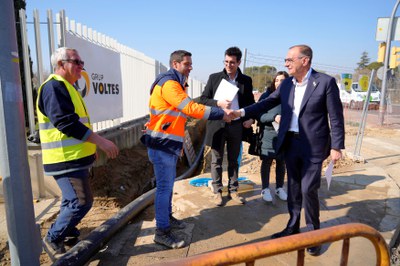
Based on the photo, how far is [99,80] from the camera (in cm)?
618

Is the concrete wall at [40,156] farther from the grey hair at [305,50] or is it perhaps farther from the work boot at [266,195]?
the grey hair at [305,50]

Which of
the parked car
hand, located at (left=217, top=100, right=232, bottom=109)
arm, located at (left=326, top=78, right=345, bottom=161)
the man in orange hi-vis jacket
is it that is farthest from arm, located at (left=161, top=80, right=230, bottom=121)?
the parked car

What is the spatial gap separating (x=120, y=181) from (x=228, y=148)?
2.76 m

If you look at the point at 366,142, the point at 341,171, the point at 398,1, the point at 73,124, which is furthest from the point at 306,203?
the point at 398,1

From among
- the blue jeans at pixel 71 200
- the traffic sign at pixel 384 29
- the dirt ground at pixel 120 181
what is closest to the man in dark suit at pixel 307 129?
the blue jeans at pixel 71 200

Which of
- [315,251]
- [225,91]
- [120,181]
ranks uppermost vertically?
[225,91]

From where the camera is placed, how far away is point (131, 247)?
303cm

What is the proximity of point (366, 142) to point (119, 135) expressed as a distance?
26.3ft

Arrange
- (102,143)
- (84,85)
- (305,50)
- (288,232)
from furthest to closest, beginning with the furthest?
(84,85) < (288,232) < (305,50) < (102,143)

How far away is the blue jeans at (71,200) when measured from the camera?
276cm

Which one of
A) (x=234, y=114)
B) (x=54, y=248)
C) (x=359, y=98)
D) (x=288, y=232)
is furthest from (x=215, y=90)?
(x=359, y=98)

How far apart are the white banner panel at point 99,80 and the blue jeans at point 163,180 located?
2.89 metres

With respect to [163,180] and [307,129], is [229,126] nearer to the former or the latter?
[307,129]

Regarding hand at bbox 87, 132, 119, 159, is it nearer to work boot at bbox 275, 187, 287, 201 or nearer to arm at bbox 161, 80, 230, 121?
arm at bbox 161, 80, 230, 121
